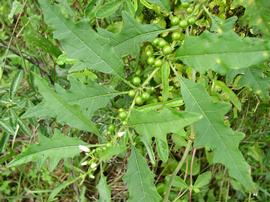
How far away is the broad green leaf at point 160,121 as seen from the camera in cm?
98

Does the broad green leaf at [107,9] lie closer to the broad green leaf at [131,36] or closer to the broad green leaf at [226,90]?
the broad green leaf at [131,36]

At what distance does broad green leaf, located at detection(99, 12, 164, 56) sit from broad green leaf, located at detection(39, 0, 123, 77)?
0.06m

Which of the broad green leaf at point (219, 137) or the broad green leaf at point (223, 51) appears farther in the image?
the broad green leaf at point (219, 137)

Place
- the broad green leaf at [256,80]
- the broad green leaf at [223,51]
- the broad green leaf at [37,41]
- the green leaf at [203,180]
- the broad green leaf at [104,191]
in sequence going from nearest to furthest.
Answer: the broad green leaf at [223,51], the broad green leaf at [104,191], the broad green leaf at [256,80], the broad green leaf at [37,41], the green leaf at [203,180]

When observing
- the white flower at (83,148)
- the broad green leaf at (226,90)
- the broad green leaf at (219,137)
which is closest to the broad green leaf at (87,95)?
the white flower at (83,148)

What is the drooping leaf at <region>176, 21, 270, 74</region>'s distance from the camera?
93 centimetres

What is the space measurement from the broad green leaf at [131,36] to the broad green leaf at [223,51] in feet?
0.53

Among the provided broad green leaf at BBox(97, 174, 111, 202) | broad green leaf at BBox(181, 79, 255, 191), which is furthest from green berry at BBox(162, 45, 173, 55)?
broad green leaf at BBox(97, 174, 111, 202)

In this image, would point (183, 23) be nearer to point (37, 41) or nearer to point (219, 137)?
point (219, 137)

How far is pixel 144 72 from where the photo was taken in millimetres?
1478

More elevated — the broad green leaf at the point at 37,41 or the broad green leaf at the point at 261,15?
the broad green leaf at the point at 261,15

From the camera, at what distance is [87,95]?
4.12 ft

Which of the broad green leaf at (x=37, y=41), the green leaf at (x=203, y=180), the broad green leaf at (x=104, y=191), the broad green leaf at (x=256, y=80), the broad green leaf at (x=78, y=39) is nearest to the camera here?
the broad green leaf at (x=78, y=39)

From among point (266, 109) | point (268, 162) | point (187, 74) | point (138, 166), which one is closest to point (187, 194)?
point (268, 162)
